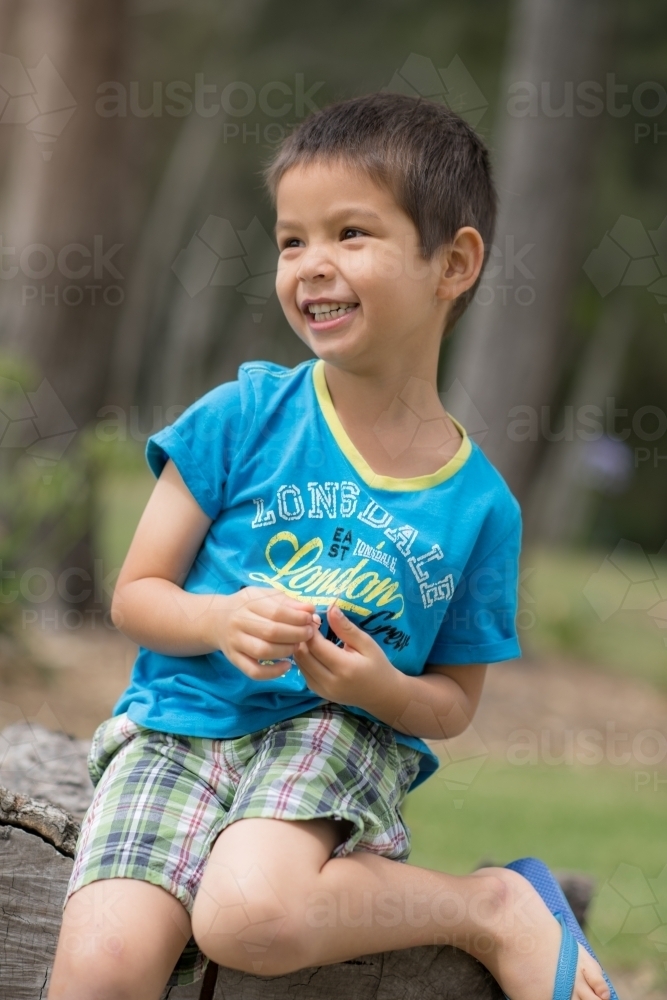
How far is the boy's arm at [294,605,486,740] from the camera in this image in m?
1.54

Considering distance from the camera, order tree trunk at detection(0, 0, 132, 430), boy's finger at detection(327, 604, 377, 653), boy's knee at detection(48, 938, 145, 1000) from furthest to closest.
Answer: tree trunk at detection(0, 0, 132, 430) < boy's finger at detection(327, 604, 377, 653) < boy's knee at detection(48, 938, 145, 1000)

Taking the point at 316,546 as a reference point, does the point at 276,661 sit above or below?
below

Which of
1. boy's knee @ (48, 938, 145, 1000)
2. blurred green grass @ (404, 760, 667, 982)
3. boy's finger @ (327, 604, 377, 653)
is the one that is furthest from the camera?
blurred green grass @ (404, 760, 667, 982)

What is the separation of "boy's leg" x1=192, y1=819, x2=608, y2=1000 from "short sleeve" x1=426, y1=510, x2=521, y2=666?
1.08 feet

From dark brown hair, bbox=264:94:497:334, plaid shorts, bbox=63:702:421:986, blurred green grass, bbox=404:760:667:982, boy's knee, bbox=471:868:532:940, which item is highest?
dark brown hair, bbox=264:94:497:334

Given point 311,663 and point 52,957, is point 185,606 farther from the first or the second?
point 52,957

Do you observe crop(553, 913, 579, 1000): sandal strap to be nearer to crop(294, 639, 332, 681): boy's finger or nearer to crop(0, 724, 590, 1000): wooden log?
crop(0, 724, 590, 1000): wooden log

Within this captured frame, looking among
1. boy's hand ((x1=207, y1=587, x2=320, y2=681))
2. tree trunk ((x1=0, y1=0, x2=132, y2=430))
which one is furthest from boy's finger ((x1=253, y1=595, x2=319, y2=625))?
tree trunk ((x1=0, y1=0, x2=132, y2=430))

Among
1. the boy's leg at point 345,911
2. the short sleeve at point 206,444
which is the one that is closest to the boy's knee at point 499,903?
the boy's leg at point 345,911

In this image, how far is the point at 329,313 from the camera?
68.4 inches

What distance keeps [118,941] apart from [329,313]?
912mm

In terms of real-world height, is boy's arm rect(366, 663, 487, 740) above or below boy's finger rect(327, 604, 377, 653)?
below

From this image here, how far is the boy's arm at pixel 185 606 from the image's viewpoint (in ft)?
4.87

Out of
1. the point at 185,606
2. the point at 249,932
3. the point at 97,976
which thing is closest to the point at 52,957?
the point at 97,976
